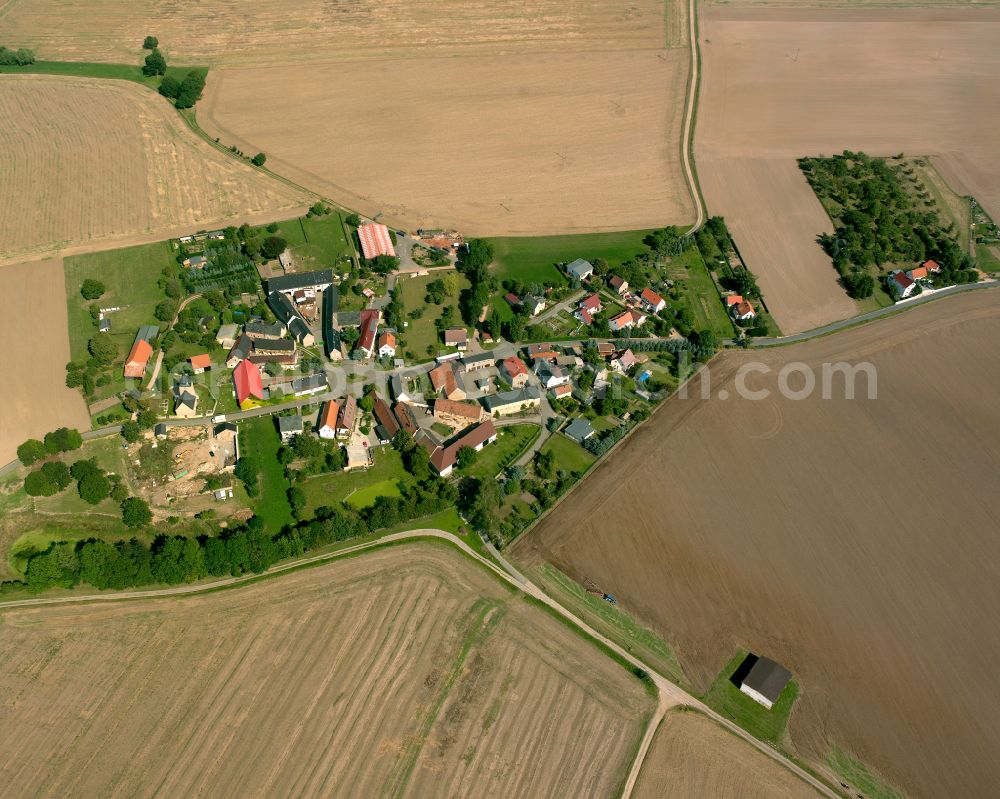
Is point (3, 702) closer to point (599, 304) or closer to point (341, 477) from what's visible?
point (341, 477)

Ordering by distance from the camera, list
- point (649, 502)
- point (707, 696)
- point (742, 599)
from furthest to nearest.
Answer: point (649, 502)
point (742, 599)
point (707, 696)

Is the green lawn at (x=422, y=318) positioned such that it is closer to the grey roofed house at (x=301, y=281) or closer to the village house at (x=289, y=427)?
the grey roofed house at (x=301, y=281)

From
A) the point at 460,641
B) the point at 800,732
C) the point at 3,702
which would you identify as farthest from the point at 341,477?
the point at 800,732

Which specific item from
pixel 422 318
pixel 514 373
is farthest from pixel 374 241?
pixel 514 373

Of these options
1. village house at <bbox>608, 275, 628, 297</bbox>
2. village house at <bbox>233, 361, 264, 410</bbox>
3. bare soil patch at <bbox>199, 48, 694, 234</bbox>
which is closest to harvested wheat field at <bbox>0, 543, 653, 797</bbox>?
village house at <bbox>233, 361, 264, 410</bbox>

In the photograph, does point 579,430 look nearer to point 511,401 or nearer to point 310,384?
point 511,401

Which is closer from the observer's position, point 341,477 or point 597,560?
point 597,560

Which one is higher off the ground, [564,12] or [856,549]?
[564,12]

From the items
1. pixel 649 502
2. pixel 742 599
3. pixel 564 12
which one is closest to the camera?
pixel 742 599
